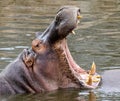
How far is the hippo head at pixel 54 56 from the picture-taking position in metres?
8.28

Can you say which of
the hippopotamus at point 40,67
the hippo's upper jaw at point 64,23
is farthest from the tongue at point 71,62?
the hippo's upper jaw at point 64,23

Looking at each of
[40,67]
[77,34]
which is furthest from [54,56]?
[77,34]

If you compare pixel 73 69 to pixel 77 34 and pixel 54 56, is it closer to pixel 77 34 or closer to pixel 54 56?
pixel 54 56

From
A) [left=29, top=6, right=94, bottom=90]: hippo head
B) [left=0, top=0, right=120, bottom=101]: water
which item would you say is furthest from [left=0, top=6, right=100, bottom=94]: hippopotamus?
[left=0, top=0, right=120, bottom=101]: water

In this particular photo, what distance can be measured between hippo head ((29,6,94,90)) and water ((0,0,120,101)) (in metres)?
0.27

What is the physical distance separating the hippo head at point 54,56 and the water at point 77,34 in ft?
0.88

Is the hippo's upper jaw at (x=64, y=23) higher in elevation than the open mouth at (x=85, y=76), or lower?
higher

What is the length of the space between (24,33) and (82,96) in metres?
5.83

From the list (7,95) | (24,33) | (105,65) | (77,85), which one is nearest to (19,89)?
(7,95)

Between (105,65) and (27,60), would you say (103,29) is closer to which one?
(105,65)

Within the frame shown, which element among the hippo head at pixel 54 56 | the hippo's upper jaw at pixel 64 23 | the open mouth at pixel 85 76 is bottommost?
the open mouth at pixel 85 76

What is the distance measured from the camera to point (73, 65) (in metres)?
8.73

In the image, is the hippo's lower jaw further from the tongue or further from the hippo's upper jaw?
the hippo's upper jaw

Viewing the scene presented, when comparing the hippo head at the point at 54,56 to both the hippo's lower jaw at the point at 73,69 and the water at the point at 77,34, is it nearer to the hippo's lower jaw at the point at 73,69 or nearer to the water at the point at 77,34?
the hippo's lower jaw at the point at 73,69
